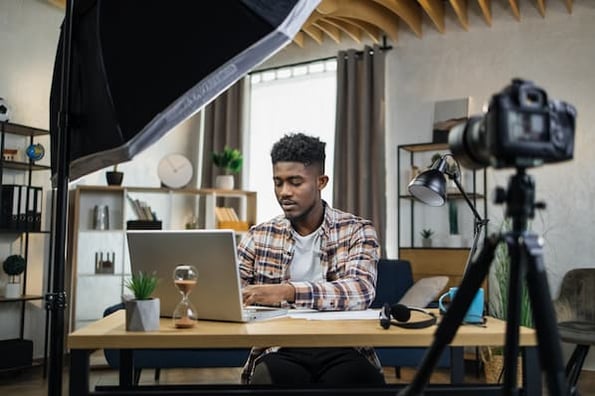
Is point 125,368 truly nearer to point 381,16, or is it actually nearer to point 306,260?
point 306,260

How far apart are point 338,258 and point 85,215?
3559 mm

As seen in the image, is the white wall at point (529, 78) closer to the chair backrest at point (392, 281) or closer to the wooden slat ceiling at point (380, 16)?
the wooden slat ceiling at point (380, 16)

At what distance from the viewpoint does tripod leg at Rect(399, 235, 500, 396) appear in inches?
38.6

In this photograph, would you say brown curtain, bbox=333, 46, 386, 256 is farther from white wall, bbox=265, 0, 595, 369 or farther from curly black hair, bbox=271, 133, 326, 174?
curly black hair, bbox=271, 133, 326, 174

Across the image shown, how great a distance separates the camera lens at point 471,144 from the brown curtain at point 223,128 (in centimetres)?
486

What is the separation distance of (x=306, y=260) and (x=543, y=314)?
124cm

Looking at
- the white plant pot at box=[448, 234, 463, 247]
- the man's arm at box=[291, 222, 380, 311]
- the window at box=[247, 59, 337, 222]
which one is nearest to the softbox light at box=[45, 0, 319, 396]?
the man's arm at box=[291, 222, 380, 311]

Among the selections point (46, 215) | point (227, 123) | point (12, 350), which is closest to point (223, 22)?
point (12, 350)

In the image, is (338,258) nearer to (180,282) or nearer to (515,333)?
(180,282)

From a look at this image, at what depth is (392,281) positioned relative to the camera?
13.3 feet

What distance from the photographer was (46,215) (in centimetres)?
479

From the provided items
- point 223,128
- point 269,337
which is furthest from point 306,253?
point 223,128

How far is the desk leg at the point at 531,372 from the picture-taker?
56.2 inches

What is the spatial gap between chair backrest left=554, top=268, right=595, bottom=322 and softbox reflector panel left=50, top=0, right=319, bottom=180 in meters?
3.60
